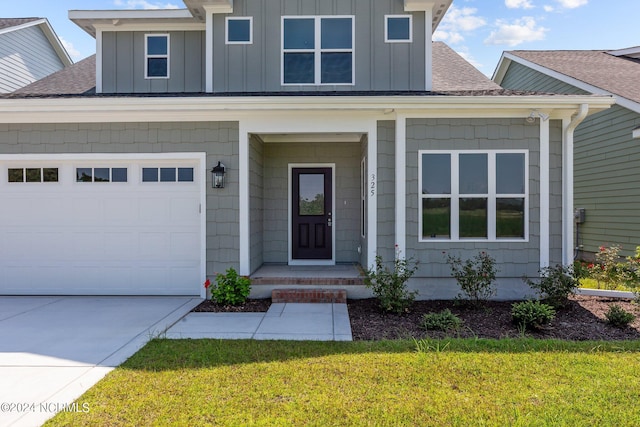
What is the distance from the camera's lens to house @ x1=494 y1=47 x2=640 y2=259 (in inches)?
357

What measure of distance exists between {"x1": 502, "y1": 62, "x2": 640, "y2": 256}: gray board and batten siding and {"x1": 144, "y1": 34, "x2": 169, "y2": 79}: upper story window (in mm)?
9890

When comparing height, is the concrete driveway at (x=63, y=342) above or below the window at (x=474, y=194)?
below

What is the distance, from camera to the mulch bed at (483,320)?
466cm

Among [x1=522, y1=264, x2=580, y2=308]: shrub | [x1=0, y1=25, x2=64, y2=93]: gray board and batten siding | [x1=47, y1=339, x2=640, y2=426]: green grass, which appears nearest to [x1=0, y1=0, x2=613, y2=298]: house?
[x1=522, y1=264, x2=580, y2=308]: shrub

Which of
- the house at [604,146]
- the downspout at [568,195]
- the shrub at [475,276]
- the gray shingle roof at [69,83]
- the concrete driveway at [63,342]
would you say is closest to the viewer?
the concrete driveway at [63,342]

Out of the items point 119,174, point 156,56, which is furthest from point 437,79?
point 119,174

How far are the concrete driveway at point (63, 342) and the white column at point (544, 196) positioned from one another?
553 centimetres

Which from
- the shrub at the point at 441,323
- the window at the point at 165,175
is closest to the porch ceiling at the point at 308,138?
the window at the point at 165,175

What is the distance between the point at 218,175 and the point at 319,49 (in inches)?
124

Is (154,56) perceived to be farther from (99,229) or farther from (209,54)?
(99,229)

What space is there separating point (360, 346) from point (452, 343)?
3.20 feet

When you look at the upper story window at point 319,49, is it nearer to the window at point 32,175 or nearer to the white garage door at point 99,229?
the white garage door at point 99,229

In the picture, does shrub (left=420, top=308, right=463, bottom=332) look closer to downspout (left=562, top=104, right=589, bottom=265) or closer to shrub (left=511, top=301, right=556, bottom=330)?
shrub (left=511, top=301, right=556, bottom=330)

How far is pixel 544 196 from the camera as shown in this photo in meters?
6.24
